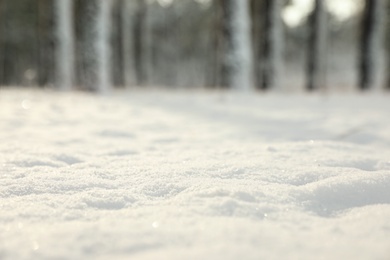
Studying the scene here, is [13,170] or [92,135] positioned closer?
[13,170]

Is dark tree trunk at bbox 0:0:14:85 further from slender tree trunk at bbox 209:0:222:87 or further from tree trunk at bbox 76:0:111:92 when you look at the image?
tree trunk at bbox 76:0:111:92

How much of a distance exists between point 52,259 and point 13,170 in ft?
3.34

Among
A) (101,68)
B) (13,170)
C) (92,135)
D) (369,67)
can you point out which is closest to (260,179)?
(13,170)

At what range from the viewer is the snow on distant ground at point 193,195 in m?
1.00

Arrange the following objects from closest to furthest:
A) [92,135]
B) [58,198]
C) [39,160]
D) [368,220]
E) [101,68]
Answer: [368,220] < [58,198] < [39,160] < [92,135] < [101,68]

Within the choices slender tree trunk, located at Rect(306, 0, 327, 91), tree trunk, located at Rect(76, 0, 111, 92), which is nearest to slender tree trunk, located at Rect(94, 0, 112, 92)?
tree trunk, located at Rect(76, 0, 111, 92)

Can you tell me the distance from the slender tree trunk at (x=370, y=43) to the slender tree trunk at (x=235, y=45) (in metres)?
3.61

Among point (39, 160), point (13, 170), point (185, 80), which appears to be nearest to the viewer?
point (13, 170)

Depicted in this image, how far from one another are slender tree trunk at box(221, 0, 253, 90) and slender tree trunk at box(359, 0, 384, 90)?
11.9 feet

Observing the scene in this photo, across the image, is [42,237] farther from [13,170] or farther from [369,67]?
[369,67]

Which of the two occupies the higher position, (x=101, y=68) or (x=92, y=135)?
(x=101, y=68)

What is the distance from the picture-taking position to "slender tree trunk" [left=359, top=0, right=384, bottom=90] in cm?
949

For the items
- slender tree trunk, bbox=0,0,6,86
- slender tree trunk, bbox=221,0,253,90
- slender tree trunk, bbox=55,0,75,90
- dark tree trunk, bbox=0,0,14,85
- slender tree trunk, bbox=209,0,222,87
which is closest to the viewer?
slender tree trunk, bbox=221,0,253,90

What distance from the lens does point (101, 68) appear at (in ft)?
25.4
